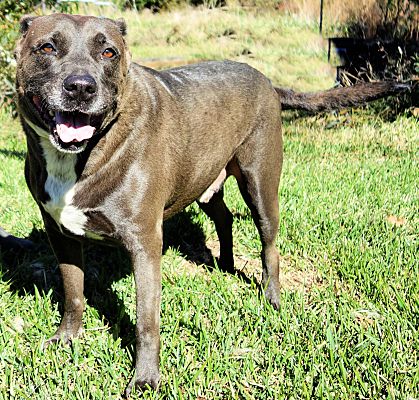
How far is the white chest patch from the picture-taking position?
2.84 m

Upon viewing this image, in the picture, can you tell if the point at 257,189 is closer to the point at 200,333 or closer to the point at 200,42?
the point at 200,333

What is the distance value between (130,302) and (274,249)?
3.23 ft

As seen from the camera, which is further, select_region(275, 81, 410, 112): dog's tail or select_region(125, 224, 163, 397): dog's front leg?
select_region(275, 81, 410, 112): dog's tail

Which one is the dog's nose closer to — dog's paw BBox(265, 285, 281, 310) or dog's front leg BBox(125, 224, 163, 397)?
dog's front leg BBox(125, 224, 163, 397)

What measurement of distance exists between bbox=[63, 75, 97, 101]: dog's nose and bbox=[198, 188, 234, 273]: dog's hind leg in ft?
5.59

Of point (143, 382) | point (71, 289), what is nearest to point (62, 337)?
point (71, 289)

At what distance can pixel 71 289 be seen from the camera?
334cm

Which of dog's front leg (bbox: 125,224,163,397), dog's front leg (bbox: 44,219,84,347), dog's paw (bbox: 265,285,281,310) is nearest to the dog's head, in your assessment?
dog's front leg (bbox: 125,224,163,397)

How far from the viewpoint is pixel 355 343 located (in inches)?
126

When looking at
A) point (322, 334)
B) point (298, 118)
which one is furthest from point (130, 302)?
point (298, 118)

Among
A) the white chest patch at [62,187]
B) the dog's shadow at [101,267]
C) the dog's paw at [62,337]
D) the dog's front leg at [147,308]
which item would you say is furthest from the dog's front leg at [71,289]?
the dog's front leg at [147,308]

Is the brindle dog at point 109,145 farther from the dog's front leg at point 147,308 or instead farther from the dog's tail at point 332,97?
the dog's tail at point 332,97

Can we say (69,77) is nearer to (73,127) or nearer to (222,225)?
(73,127)

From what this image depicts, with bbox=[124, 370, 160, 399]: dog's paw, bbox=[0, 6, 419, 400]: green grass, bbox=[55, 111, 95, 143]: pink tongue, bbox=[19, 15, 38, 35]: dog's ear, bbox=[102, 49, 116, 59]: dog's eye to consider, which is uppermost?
bbox=[19, 15, 38, 35]: dog's ear
